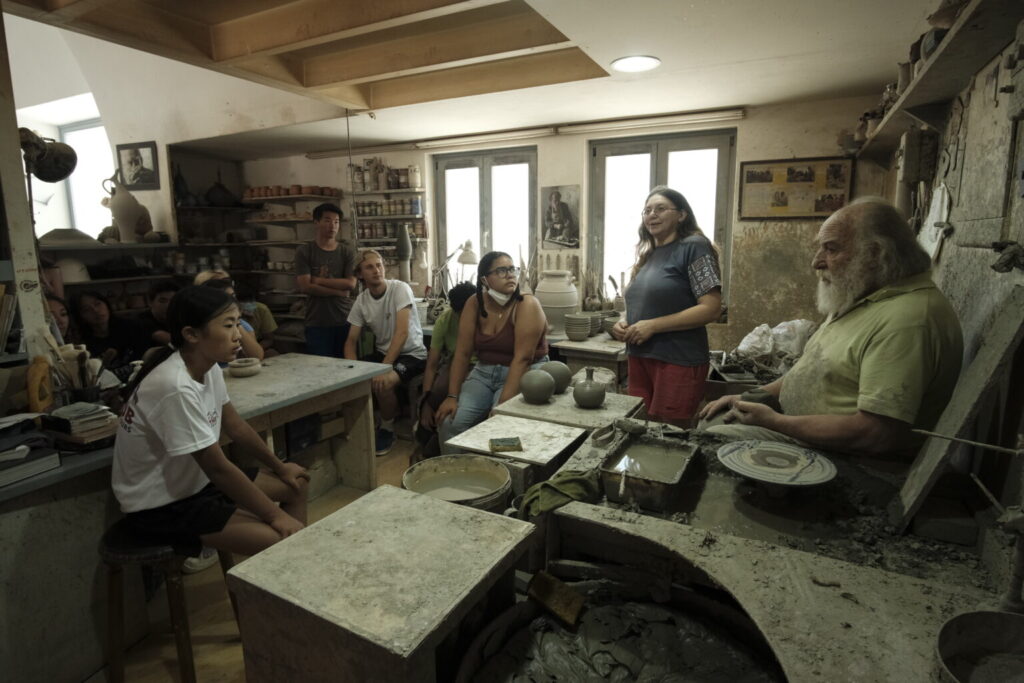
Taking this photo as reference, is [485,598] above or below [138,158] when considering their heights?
below

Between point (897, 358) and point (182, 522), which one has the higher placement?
point (897, 358)

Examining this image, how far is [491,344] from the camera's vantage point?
10.6 ft

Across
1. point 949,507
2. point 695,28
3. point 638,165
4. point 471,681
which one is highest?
point 695,28

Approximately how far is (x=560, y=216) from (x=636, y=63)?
207cm

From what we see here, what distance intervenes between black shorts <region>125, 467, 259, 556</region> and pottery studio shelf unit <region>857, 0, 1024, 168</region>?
2.75m

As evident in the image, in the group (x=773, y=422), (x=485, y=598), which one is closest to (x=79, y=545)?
(x=485, y=598)

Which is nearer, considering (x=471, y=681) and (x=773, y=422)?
(x=471, y=681)

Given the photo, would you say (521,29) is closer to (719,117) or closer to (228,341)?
(719,117)

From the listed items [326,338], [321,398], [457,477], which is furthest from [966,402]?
[326,338]

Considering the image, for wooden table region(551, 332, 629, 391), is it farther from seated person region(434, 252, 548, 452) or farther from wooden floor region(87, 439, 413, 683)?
wooden floor region(87, 439, 413, 683)

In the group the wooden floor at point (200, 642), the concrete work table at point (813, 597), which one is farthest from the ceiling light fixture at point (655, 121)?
the wooden floor at point (200, 642)

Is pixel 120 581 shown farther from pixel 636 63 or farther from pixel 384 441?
pixel 636 63

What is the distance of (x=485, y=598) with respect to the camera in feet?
4.10

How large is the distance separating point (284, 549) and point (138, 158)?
6.60 m
